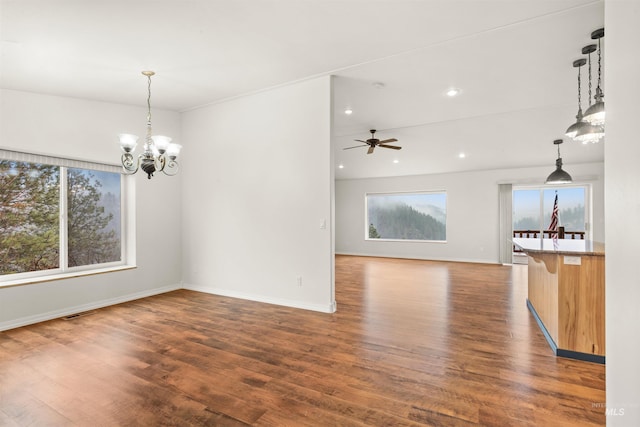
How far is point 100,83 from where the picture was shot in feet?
11.8

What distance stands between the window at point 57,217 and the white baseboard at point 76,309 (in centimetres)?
51

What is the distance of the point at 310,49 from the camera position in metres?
3.12

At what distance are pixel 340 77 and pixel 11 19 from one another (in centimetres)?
307

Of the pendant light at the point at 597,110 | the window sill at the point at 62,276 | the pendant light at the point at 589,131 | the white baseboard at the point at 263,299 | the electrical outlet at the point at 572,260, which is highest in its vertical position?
the pendant light at the point at 597,110

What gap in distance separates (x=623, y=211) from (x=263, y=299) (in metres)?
3.97

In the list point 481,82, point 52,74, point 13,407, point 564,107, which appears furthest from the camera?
point 564,107

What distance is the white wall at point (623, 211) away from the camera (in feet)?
2.96

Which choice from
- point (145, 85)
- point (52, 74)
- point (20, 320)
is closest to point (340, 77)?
point (145, 85)

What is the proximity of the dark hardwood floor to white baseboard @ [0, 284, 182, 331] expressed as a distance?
14cm

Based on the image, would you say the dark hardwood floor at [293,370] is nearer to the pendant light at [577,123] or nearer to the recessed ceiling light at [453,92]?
the pendant light at [577,123]

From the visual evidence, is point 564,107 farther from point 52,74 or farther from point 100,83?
point 52,74

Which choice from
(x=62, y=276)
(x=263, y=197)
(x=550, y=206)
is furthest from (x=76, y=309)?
(x=550, y=206)

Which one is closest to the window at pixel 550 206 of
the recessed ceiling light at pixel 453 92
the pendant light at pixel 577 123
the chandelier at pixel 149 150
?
the recessed ceiling light at pixel 453 92

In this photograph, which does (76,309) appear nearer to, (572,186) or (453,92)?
(453,92)
